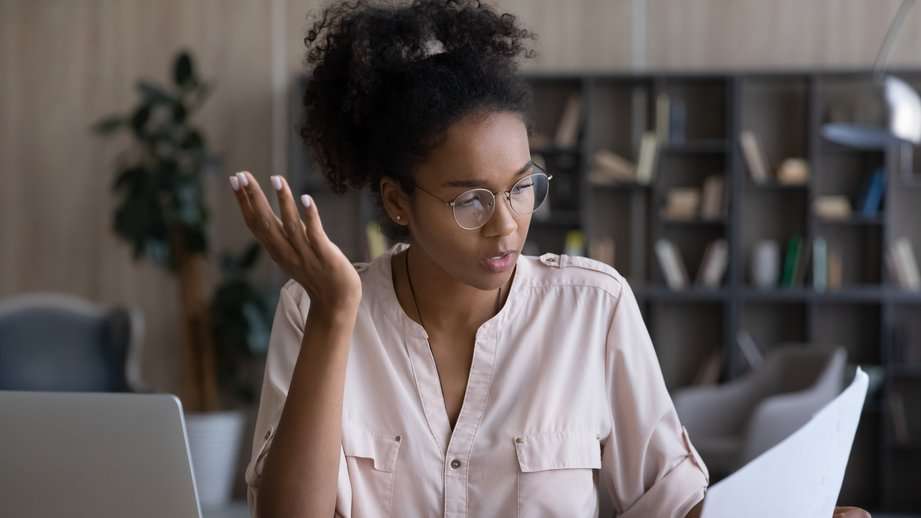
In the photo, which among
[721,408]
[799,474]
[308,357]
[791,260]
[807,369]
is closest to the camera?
[799,474]

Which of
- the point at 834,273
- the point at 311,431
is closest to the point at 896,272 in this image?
the point at 834,273

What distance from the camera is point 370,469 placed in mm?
1571

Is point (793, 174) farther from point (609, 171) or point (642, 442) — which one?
point (642, 442)

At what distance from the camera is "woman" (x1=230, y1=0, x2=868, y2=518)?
1529 mm

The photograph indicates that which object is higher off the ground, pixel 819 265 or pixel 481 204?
pixel 481 204

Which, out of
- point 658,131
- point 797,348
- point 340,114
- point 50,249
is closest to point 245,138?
point 50,249

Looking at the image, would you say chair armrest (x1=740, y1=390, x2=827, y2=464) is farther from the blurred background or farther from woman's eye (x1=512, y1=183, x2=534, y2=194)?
woman's eye (x1=512, y1=183, x2=534, y2=194)

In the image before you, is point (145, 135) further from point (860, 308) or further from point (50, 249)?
point (860, 308)

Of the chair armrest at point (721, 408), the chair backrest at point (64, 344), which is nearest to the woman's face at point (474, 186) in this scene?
the chair armrest at point (721, 408)

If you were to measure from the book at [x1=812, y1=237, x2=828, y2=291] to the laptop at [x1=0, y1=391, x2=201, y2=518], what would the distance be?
4.78m

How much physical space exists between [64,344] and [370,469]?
3951mm

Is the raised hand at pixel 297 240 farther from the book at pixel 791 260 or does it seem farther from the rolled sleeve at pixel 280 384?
the book at pixel 791 260

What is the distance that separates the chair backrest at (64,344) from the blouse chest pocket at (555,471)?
149 inches

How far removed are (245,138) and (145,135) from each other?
0.61 metres
